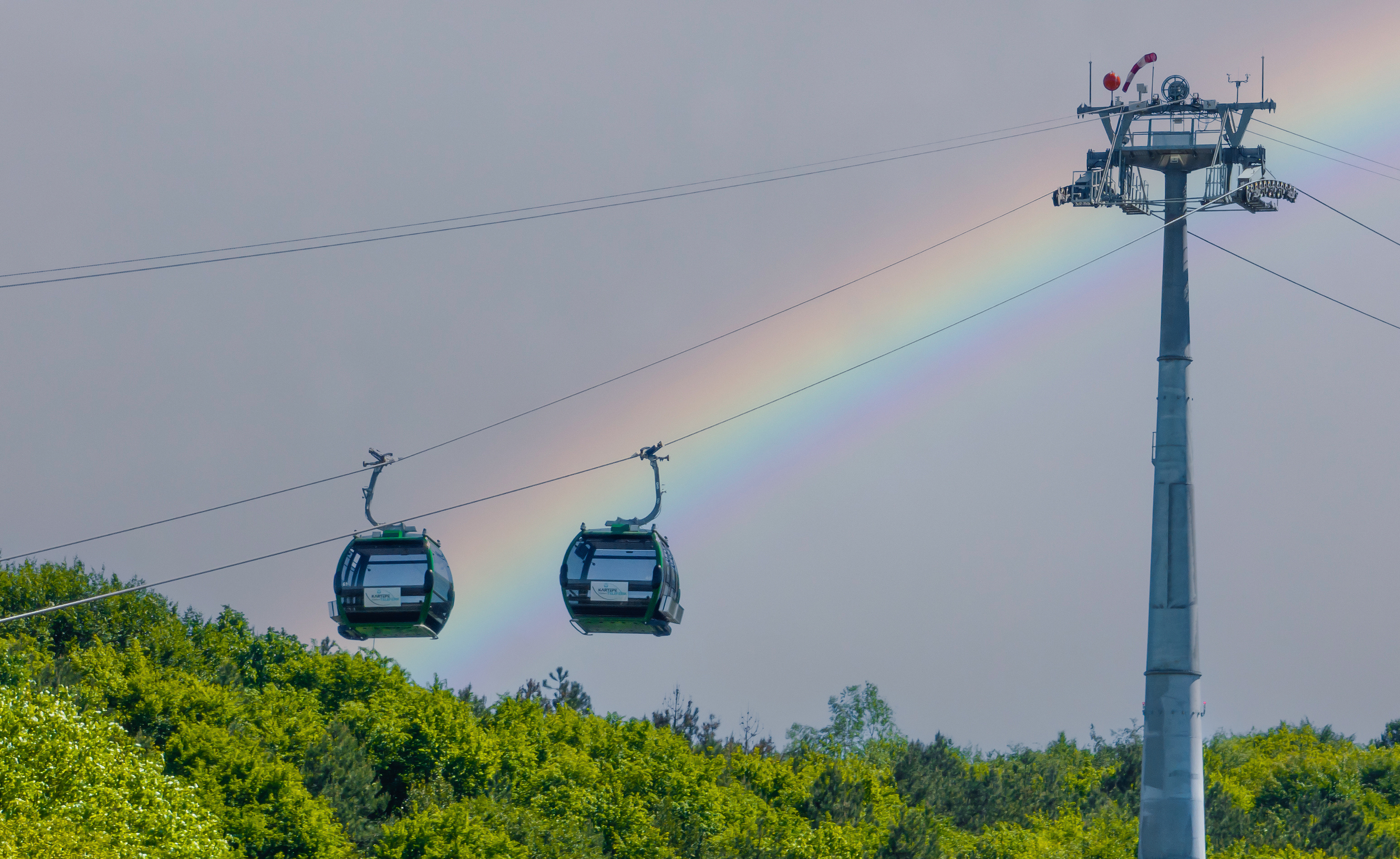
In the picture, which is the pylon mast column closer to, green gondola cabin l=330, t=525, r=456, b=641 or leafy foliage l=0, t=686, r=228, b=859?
green gondola cabin l=330, t=525, r=456, b=641

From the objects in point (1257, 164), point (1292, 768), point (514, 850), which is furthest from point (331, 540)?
point (1292, 768)

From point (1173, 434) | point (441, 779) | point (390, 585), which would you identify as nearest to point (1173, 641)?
point (1173, 434)

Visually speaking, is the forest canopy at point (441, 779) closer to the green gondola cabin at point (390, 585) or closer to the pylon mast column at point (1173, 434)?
the green gondola cabin at point (390, 585)

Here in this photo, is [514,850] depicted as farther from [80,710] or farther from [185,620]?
[185,620]

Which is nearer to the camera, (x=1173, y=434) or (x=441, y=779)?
(x=1173, y=434)

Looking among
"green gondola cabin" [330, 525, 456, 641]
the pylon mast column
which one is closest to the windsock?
the pylon mast column

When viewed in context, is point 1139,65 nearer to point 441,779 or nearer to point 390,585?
point 390,585
